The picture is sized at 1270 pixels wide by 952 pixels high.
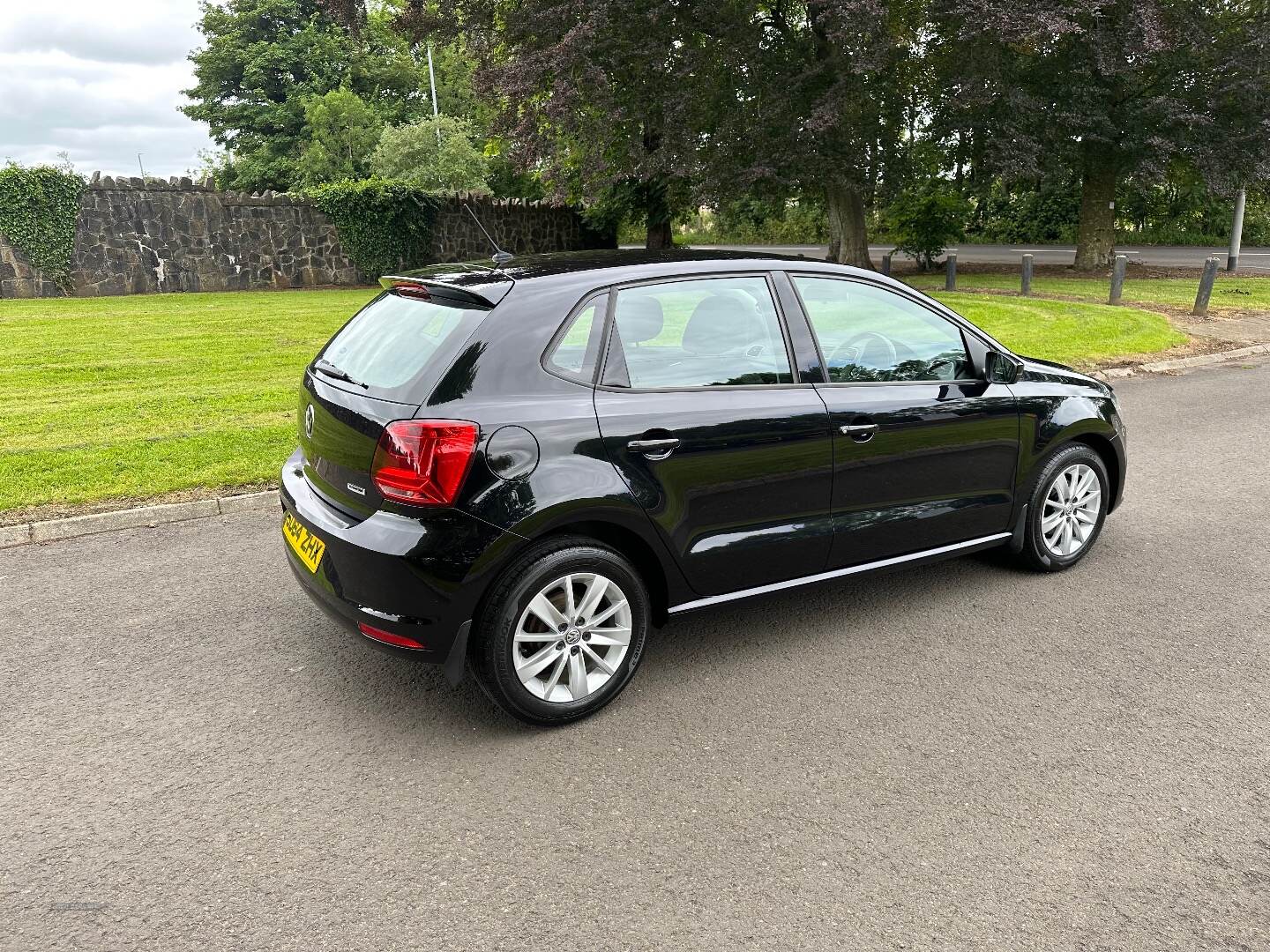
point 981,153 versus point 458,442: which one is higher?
point 981,153

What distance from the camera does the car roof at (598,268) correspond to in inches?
145

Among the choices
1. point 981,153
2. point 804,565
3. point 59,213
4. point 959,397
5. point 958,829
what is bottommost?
point 958,829

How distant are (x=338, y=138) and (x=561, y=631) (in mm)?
41182

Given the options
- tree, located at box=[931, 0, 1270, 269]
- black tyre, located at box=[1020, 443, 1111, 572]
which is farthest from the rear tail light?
tree, located at box=[931, 0, 1270, 269]

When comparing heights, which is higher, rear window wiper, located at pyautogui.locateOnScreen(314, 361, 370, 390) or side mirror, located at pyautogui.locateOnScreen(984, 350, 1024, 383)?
rear window wiper, located at pyautogui.locateOnScreen(314, 361, 370, 390)

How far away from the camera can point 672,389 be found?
3.71 meters

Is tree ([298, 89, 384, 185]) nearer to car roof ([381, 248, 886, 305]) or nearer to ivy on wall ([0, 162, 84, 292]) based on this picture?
ivy on wall ([0, 162, 84, 292])

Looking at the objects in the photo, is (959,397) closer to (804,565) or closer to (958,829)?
(804,565)

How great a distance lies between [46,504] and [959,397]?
5.39 metres

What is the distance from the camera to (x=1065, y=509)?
194 inches

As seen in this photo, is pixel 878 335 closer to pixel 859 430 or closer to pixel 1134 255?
pixel 859 430

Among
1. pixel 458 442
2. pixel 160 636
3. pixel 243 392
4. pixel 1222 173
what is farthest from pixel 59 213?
pixel 1222 173

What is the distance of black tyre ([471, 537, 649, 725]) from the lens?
3.35 m

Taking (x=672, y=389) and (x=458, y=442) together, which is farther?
(x=672, y=389)
